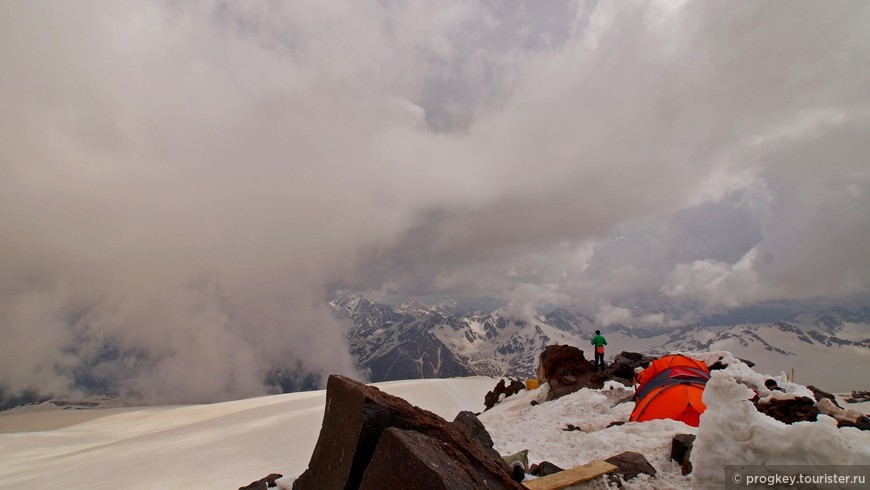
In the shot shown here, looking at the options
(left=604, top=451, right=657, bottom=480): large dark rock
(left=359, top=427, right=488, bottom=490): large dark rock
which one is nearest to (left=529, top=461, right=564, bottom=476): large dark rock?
(left=604, top=451, right=657, bottom=480): large dark rock

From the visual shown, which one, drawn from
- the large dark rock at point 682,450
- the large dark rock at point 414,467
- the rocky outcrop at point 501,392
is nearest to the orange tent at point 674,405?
the large dark rock at point 682,450

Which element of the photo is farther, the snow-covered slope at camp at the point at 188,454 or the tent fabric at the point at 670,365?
the tent fabric at the point at 670,365

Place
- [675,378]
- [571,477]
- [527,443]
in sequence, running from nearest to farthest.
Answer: [571,477] → [527,443] → [675,378]

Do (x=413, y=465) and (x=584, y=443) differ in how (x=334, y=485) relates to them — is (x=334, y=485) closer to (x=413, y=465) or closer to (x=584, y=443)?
(x=413, y=465)

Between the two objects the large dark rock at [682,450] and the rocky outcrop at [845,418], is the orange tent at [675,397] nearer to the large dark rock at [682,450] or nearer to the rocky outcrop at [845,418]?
the rocky outcrop at [845,418]

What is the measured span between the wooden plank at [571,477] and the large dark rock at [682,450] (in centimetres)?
127

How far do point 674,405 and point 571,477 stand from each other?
6.72 metres

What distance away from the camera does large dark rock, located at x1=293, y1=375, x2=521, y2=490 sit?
4.45 metres

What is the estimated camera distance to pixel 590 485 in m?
6.48

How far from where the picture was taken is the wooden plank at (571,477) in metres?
6.16

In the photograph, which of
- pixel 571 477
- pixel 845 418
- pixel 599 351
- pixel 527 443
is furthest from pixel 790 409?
pixel 599 351

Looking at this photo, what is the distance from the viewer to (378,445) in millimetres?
4531

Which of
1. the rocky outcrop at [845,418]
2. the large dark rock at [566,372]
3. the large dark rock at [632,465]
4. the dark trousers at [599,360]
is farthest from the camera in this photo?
the dark trousers at [599,360]

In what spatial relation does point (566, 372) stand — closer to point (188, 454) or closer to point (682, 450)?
point (682, 450)
